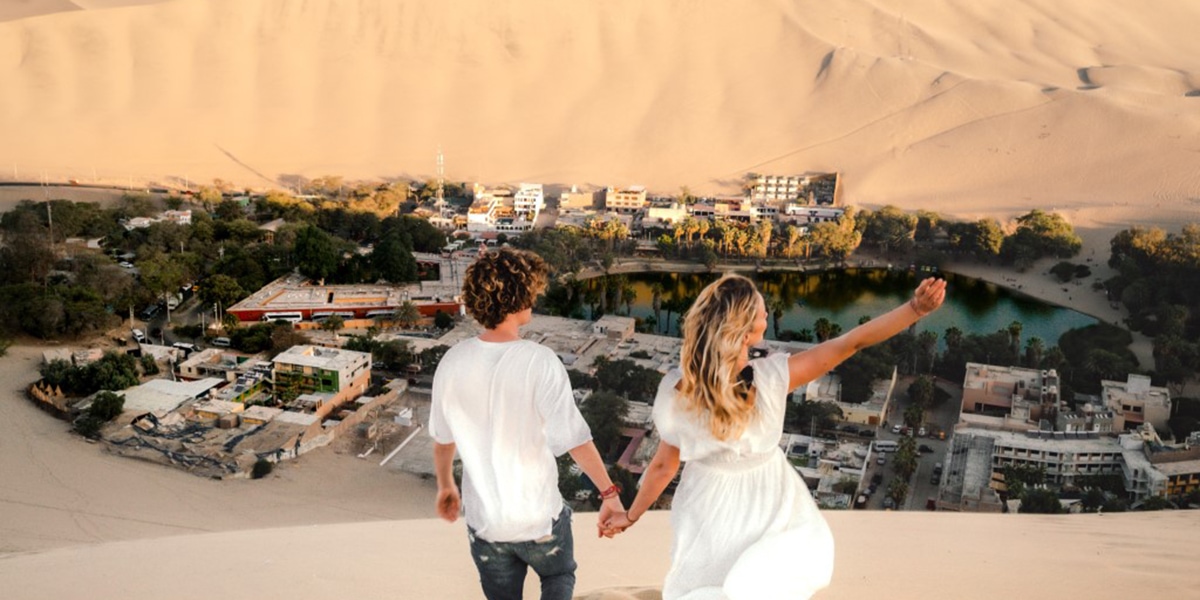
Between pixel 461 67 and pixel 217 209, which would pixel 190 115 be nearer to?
pixel 461 67

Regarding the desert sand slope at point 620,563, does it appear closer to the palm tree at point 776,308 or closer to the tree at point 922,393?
the tree at point 922,393

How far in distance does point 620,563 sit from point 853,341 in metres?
1.51

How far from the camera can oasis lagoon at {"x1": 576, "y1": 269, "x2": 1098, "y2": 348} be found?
435 inches

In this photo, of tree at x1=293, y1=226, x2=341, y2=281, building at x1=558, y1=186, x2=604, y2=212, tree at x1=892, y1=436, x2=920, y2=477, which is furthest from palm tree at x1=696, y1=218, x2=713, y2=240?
tree at x1=892, y1=436, x2=920, y2=477

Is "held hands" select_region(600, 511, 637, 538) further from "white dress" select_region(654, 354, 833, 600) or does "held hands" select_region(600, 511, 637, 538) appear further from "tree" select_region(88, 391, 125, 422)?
"tree" select_region(88, 391, 125, 422)

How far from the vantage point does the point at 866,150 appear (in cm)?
1938

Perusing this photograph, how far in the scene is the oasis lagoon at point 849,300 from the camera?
36.3ft

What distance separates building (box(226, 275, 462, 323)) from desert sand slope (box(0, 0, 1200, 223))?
764 centimetres

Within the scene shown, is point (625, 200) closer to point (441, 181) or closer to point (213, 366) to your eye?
point (441, 181)

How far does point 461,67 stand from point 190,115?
21.8 feet

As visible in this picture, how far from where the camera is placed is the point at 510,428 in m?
1.72

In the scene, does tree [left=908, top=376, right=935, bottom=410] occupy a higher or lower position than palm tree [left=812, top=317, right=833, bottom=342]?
lower

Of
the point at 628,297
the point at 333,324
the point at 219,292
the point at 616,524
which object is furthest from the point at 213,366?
the point at 616,524

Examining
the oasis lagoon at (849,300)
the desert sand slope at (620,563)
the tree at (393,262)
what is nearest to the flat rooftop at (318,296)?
the tree at (393,262)
